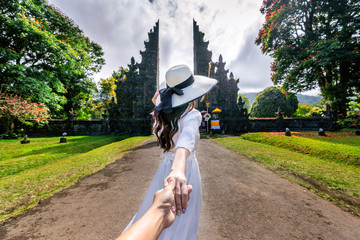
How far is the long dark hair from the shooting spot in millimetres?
1528

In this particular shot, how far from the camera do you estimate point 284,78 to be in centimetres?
1548

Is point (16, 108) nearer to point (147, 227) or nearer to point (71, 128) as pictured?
point (71, 128)

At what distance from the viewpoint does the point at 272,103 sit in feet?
81.8

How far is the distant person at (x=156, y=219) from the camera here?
598mm

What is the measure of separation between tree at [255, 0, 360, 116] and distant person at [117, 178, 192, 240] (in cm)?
1683

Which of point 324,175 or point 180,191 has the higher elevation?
point 180,191

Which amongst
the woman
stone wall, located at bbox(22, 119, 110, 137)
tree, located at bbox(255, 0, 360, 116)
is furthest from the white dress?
stone wall, located at bbox(22, 119, 110, 137)

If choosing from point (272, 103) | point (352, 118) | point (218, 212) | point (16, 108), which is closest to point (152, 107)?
point (16, 108)

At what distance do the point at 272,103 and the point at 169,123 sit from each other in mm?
29152

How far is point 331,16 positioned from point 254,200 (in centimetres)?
2188

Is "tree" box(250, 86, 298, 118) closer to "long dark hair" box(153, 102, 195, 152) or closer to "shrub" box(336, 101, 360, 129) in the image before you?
"shrub" box(336, 101, 360, 129)

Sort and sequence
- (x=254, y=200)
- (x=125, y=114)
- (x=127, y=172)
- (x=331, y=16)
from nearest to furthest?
(x=254, y=200), (x=127, y=172), (x=331, y=16), (x=125, y=114)

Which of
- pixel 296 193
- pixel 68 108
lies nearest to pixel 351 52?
pixel 296 193

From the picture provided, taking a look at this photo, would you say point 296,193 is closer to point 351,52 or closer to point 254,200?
point 254,200
